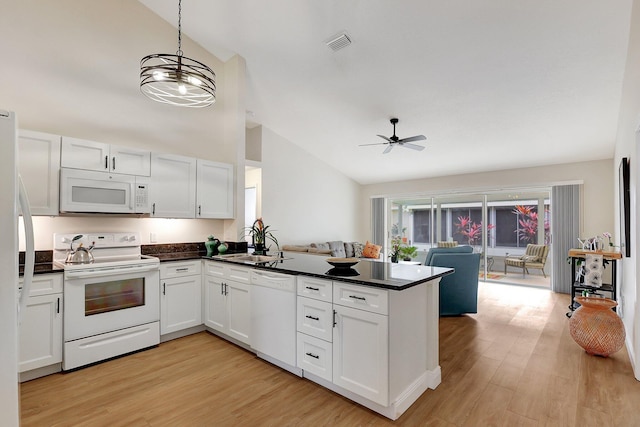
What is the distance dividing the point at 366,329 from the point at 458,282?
2.58m

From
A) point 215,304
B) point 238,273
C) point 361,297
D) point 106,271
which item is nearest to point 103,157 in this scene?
point 106,271

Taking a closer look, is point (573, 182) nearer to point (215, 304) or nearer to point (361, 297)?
point (361, 297)

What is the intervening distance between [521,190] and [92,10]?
750 centimetres

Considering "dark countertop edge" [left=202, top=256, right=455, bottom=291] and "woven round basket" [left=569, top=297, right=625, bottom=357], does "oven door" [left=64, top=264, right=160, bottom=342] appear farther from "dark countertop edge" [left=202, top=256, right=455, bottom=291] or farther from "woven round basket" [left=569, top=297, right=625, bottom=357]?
"woven round basket" [left=569, top=297, right=625, bottom=357]

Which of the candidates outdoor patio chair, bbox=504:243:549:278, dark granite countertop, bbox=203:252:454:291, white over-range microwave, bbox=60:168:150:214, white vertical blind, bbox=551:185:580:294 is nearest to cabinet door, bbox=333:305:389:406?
dark granite countertop, bbox=203:252:454:291

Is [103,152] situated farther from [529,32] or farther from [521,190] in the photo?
[521,190]

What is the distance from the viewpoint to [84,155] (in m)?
3.16

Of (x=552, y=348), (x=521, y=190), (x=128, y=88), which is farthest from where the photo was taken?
(x=521, y=190)

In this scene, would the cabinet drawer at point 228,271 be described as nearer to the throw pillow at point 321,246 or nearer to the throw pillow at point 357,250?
the throw pillow at point 321,246

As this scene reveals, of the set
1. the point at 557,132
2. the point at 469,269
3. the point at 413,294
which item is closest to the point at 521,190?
the point at 557,132

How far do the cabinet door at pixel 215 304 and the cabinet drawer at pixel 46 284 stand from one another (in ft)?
4.47

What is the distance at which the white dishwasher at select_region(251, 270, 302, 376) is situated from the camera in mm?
2654

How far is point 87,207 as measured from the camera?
3.17 metres

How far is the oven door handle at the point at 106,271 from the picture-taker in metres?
2.80
